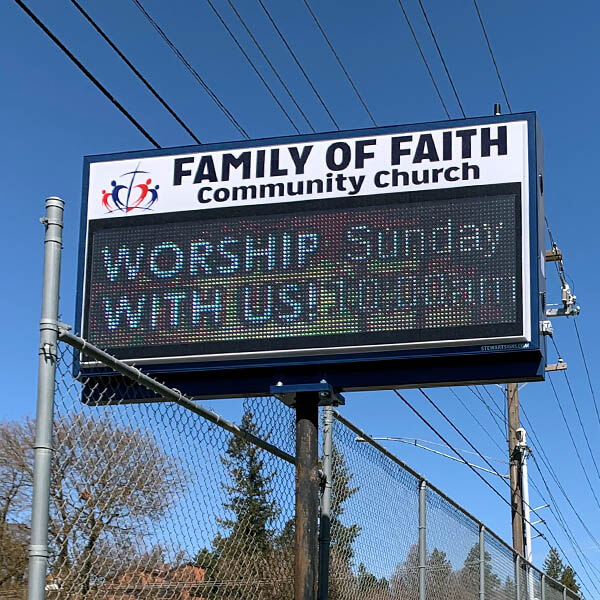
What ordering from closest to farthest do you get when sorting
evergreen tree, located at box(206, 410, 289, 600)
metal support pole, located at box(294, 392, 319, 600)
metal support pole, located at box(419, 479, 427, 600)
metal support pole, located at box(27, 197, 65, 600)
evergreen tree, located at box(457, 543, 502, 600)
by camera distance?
metal support pole, located at box(27, 197, 65, 600), evergreen tree, located at box(206, 410, 289, 600), metal support pole, located at box(294, 392, 319, 600), metal support pole, located at box(419, 479, 427, 600), evergreen tree, located at box(457, 543, 502, 600)

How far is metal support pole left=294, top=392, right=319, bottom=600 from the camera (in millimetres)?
6410

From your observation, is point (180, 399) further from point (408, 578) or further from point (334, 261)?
point (408, 578)

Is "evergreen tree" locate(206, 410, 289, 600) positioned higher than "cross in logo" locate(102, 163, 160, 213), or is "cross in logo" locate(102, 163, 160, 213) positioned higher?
"cross in logo" locate(102, 163, 160, 213)

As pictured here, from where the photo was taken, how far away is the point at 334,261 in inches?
291

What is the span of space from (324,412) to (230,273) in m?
1.14

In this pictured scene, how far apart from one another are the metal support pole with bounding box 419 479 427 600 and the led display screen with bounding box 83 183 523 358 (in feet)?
5.93

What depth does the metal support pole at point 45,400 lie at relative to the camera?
3.77 m

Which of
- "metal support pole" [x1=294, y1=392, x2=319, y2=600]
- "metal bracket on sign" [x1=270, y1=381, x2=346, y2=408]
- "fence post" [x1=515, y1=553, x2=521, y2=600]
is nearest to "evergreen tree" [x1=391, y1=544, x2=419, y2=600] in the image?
"metal bracket on sign" [x1=270, y1=381, x2=346, y2=408]

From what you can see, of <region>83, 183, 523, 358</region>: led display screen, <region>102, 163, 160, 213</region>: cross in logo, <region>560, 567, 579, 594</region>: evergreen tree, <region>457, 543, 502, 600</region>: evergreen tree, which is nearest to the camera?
<region>83, 183, 523, 358</region>: led display screen

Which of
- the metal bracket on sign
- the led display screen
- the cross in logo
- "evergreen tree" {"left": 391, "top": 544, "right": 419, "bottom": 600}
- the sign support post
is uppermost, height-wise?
the cross in logo

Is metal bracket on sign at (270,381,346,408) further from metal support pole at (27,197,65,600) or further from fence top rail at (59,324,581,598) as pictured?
metal support pole at (27,197,65,600)

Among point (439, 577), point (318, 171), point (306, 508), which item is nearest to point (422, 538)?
point (439, 577)

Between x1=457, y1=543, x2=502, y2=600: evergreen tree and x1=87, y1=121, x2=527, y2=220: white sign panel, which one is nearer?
x1=87, y1=121, x2=527, y2=220: white sign panel

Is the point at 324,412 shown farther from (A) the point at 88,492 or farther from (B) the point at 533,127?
(A) the point at 88,492
